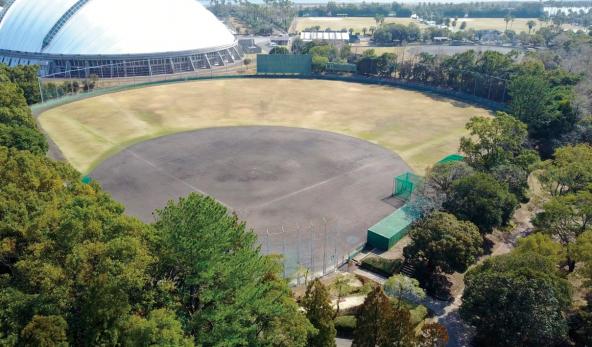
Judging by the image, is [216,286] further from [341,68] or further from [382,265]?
[341,68]

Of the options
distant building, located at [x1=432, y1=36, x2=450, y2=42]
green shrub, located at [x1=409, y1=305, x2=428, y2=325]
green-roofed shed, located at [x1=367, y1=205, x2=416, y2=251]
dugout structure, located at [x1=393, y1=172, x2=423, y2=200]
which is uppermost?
distant building, located at [x1=432, y1=36, x2=450, y2=42]

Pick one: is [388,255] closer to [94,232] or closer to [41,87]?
[94,232]

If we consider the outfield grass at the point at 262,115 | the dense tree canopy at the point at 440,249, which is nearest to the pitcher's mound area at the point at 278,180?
the outfield grass at the point at 262,115

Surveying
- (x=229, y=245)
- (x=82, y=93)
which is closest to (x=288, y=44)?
(x=82, y=93)

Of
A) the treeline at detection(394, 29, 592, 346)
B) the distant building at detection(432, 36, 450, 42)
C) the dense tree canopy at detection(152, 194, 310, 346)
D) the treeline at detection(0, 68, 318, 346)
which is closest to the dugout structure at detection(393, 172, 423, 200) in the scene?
the treeline at detection(394, 29, 592, 346)

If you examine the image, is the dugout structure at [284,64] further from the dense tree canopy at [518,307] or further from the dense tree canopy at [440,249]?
the dense tree canopy at [518,307]

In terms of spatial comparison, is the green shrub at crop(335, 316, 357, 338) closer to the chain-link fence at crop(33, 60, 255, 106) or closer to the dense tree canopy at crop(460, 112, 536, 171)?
the dense tree canopy at crop(460, 112, 536, 171)

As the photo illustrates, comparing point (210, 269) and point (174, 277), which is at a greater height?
point (210, 269)
